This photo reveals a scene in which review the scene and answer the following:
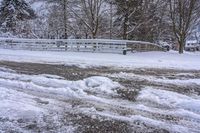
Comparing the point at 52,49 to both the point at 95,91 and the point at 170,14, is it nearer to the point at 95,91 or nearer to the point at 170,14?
the point at 170,14

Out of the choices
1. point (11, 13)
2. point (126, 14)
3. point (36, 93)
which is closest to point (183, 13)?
point (126, 14)

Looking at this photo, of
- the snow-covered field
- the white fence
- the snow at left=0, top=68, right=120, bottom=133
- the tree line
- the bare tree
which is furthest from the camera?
the bare tree

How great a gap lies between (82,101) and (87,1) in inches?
973

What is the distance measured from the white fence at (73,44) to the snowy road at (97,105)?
13.9m

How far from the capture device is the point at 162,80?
37.3 feet

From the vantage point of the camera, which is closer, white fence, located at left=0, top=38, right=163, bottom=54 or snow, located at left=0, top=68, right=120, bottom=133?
snow, located at left=0, top=68, right=120, bottom=133

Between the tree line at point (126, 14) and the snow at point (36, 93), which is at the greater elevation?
the tree line at point (126, 14)

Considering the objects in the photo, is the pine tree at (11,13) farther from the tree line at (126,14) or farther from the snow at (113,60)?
the snow at (113,60)

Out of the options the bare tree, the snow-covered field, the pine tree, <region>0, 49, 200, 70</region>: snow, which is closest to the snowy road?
the snow-covered field

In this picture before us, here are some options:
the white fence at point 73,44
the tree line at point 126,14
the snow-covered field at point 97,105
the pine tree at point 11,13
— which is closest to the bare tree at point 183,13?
the tree line at point 126,14

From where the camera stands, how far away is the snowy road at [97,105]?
606 centimetres

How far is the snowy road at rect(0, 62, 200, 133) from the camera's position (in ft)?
19.9

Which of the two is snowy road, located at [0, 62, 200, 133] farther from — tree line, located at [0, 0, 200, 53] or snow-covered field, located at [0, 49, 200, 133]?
tree line, located at [0, 0, 200, 53]

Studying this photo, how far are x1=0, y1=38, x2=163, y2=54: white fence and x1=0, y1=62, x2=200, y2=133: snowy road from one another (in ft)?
45.5
